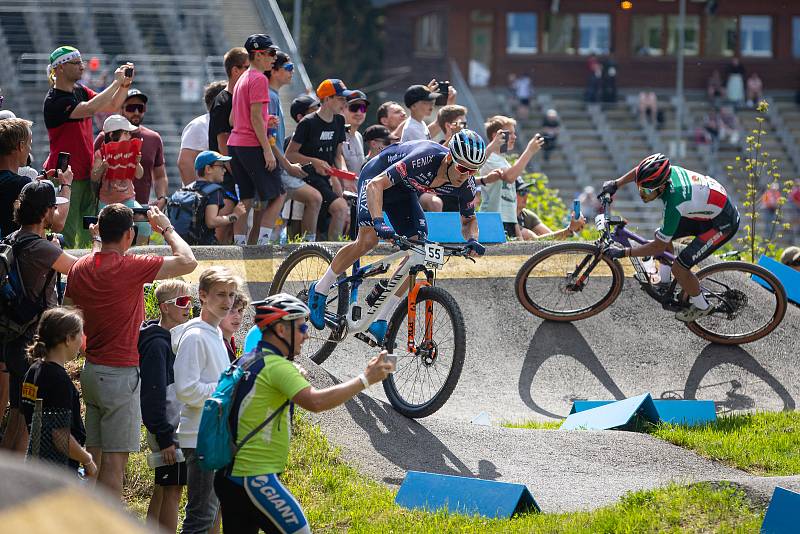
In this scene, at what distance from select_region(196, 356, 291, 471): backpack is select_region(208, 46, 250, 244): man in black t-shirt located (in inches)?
260

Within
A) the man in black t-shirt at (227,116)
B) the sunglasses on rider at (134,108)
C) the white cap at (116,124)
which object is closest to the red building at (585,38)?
the man in black t-shirt at (227,116)

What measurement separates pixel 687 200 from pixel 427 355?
3.70 m

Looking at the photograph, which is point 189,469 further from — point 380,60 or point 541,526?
point 380,60

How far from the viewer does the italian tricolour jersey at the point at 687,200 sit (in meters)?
11.1

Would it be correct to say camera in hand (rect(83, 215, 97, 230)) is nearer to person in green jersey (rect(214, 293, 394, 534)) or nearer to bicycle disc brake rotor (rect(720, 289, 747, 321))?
person in green jersey (rect(214, 293, 394, 534))

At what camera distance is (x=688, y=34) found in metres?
50.4

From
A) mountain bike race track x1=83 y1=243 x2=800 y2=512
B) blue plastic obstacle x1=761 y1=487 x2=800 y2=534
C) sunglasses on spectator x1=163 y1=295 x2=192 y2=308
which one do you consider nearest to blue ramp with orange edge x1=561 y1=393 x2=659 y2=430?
mountain bike race track x1=83 y1=243 x2=800 y2=512

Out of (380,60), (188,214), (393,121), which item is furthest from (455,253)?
(380,60)

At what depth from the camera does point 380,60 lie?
4691 centimetres

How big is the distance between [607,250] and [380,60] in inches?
1438

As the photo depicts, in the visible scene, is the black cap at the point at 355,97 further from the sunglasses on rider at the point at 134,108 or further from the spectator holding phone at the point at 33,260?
the spectator holding phone at the point at 33,260

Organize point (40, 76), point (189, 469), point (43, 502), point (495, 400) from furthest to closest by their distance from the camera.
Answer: point (40, 76), point (495, 400), point (189, 469), point (43, 502)

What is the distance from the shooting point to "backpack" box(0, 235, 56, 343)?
22.5 ft

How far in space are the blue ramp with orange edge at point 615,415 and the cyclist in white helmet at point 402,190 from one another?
72.8 inches
